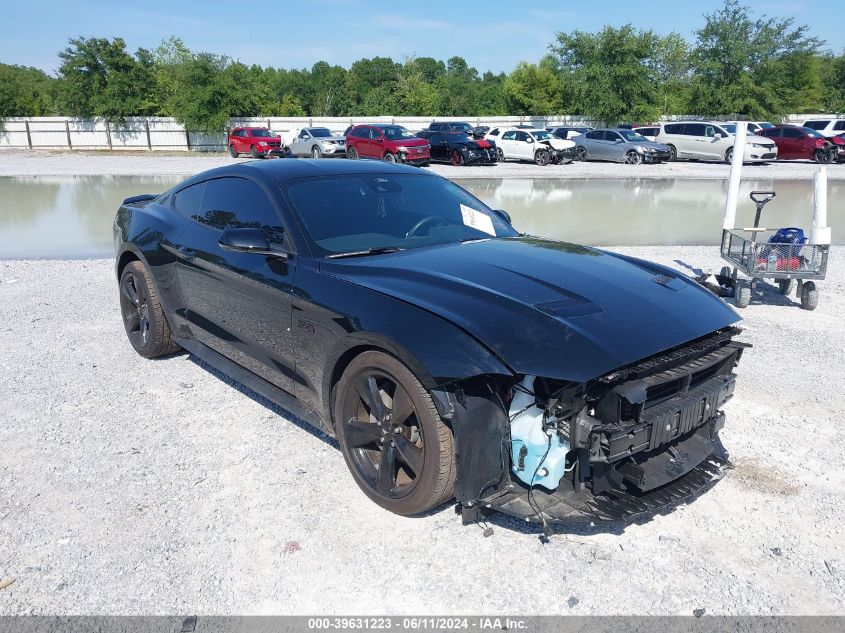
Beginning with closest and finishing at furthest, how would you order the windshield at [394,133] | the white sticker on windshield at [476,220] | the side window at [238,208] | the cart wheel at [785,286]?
1. the side window at [238,208]
2. the white sticker on windshield at [476,220]
3. the cart wheel at [785,286]
4. the windshield at [394,133]

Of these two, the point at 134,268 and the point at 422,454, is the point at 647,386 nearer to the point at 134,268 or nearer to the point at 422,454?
the point at 422,454

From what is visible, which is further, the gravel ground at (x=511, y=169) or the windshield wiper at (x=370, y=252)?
the gravel ground at (x=511, y=169)

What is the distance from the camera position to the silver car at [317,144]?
1146 inches

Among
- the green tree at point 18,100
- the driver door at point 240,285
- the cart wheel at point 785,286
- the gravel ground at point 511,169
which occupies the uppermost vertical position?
the green tree at point 18,100

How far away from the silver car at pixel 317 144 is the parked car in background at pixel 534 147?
7.14 meters

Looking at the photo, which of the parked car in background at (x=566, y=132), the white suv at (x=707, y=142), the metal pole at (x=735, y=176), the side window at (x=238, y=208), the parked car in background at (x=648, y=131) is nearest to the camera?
the side window at (x=238, y=208)

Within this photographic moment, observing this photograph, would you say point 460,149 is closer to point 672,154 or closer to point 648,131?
point 672,154

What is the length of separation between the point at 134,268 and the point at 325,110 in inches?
2849

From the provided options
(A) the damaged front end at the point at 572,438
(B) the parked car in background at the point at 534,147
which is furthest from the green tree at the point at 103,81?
(A) the damaged front end at the point at 572,438

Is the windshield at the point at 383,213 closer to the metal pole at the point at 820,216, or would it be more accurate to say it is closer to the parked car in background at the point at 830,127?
the metal pole at the point at 820,216

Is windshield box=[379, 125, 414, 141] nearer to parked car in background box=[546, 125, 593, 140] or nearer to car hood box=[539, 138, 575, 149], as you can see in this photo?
car hood box=[539, 138, 575, 149]

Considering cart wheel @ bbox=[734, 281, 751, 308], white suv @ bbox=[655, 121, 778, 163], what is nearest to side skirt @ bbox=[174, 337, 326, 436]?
cart wheel @ bbox=[734, 281, 751, 308]

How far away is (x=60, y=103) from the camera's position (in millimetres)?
41375

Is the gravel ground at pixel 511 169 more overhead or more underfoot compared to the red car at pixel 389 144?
more underfoot
